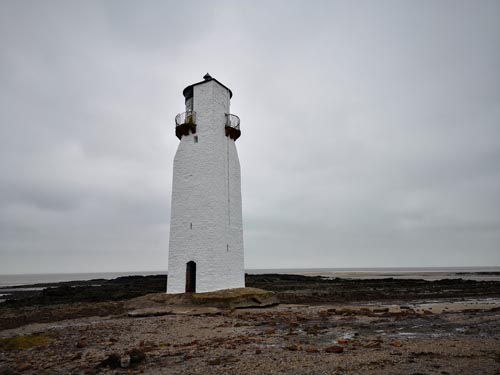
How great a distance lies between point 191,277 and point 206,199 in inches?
144

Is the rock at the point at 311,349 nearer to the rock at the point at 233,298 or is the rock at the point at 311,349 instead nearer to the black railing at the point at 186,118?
the rock at the point at 233,298

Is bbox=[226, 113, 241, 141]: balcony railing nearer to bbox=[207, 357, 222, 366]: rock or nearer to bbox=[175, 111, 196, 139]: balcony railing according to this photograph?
bbox=[175, 111, 196, 139]: balcony railing

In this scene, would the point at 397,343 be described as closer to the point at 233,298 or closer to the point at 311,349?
the point at 311,349

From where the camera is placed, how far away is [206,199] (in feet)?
54.4

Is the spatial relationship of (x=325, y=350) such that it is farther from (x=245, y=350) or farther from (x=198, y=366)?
(x=198, y=366)

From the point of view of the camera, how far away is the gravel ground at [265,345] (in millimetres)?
6215

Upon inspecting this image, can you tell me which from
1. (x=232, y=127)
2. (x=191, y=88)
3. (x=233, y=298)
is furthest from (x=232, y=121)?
(x=233, y=298)

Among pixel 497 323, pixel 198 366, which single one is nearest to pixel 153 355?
pixel 198 366

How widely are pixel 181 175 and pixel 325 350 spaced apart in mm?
11925

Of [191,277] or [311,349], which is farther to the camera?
[191,277]

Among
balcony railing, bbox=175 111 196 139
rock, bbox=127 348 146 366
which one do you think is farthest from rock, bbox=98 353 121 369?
balcony railing, bbox=175 111 196 139

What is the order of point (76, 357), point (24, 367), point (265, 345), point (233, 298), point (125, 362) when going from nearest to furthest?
point (125, 362) → point (24, 367) → point (76, 357) → point (265, 345) → point (233, 298)

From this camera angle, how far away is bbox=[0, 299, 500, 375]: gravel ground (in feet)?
20.4

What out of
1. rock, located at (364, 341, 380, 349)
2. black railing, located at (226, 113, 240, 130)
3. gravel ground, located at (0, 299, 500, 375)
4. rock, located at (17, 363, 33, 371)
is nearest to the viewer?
gravel ground, located at (0, 299, 500, 375)
